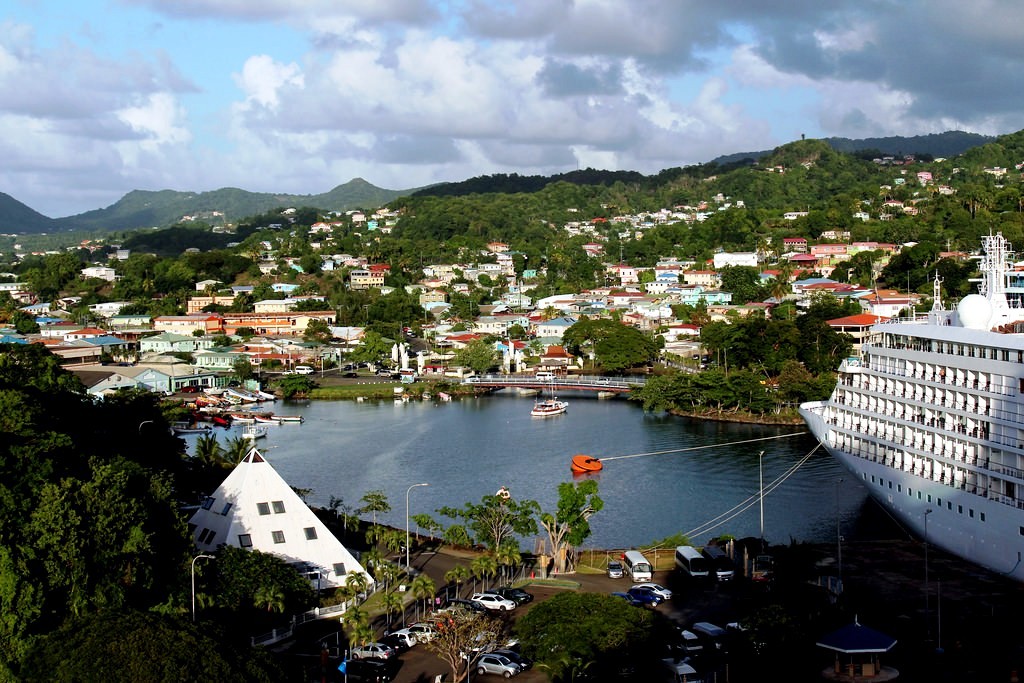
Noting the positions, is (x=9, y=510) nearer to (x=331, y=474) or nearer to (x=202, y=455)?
(x=202, y=455)

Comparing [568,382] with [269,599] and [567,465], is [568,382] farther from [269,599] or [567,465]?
[269,599]

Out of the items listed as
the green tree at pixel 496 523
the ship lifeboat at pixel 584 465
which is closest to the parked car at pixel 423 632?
the green tree at pixel 496 523

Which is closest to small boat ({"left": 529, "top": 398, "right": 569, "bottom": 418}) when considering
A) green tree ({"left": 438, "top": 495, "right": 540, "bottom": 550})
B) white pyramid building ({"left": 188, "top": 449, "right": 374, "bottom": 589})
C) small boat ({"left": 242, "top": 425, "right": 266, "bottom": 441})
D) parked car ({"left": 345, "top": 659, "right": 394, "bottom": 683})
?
small boat ({"left": 242, "top": 425, "right": 266, "bottom": 441})

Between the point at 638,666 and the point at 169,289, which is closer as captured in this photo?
the point at 638,666

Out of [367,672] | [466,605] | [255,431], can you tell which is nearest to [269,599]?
[367,672]

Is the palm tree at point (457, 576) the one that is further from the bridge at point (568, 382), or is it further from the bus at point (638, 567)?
the bridge at point (568, 382)

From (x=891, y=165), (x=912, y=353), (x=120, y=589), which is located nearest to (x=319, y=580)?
(x=120, y=589)

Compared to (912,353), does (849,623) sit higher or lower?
lower
